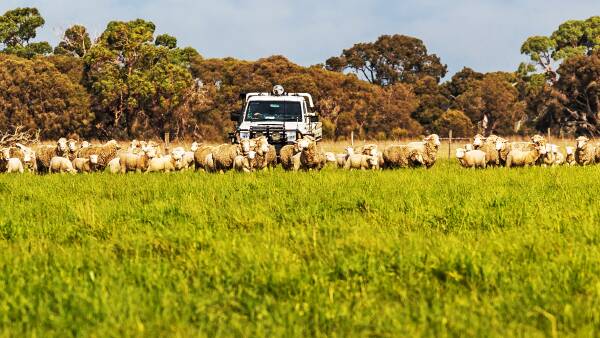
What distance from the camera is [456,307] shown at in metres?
4.91

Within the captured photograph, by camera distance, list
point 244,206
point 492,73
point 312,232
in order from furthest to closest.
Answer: point 492,73 → point 244,206 → point 312,232

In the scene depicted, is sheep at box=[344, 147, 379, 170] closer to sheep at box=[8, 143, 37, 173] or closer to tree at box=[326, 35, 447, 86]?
sheep at box=[8, 143, 37, 173]

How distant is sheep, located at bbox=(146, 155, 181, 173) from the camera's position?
2167cm

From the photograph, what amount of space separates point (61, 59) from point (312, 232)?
57.0 m

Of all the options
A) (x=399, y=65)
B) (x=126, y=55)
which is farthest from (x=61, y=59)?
(x=399, y=65)

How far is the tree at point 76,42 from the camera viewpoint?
65.1 metres

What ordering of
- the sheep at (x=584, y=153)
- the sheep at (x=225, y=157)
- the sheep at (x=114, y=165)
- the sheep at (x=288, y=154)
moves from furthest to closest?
1. the sheep at (x=584, y=153)
2. the sheep at (x=114, y=165)
3. the sheep at (x=225, y=157)
4. the sheep at (x=288, y=154)

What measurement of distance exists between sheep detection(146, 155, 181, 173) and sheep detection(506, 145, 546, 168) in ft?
32.0

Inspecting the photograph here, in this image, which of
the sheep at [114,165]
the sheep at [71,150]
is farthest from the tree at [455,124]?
the sheep at [114,165]

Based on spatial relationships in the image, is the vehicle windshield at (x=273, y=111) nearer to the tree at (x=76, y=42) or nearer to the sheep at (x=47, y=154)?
the sheep at (x=47, y=154)

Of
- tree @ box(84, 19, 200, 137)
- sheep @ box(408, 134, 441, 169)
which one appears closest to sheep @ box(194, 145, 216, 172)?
sheep @ box(408, 134, 441, 169)

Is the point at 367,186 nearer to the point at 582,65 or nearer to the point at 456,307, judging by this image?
the point at 456,307

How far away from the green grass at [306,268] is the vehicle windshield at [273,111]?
1264cm

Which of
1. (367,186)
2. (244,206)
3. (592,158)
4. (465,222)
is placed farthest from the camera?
(592,158)
